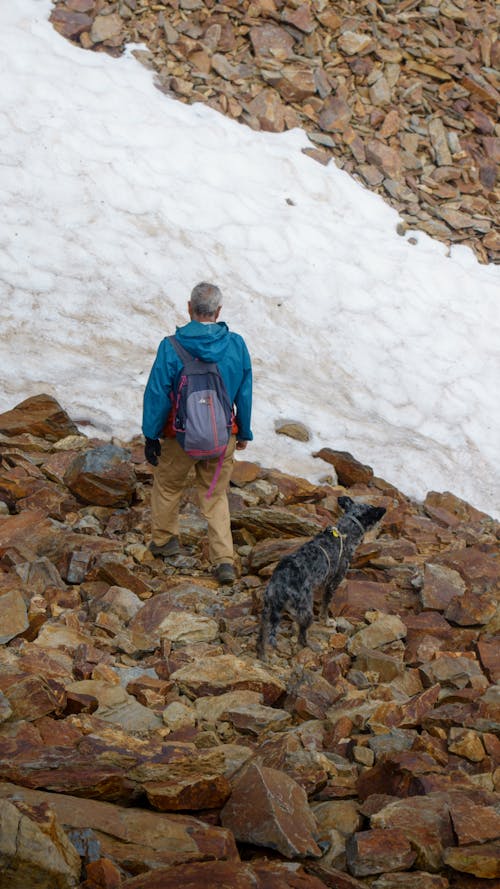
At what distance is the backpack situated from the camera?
7438 millimetres

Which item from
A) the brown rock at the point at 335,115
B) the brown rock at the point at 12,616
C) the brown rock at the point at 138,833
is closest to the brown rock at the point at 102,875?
the brown rock at the point at 138,833

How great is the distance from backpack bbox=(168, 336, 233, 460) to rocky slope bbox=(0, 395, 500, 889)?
1355 mm

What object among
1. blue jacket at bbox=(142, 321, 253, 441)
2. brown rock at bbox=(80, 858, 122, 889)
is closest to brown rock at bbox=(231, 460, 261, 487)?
blue jacket at bbox=(142, 321, 253, 441)

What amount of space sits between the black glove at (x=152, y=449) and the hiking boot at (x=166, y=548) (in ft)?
3.37

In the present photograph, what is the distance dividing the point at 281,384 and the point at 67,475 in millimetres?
5231

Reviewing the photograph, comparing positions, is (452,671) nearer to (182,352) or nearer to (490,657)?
(490,657)

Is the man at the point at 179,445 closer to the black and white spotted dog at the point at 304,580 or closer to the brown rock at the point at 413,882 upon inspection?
the black and white spotted dog at the point at 304,580

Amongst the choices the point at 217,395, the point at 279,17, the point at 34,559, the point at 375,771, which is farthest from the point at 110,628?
the point at 279,17

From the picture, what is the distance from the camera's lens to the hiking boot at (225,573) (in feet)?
26.8

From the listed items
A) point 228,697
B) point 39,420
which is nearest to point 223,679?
point 228,697

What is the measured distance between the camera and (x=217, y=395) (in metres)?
7.53

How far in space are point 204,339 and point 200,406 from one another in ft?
1.92

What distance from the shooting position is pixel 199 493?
8133 millimetres

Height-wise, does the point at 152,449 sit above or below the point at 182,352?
below
